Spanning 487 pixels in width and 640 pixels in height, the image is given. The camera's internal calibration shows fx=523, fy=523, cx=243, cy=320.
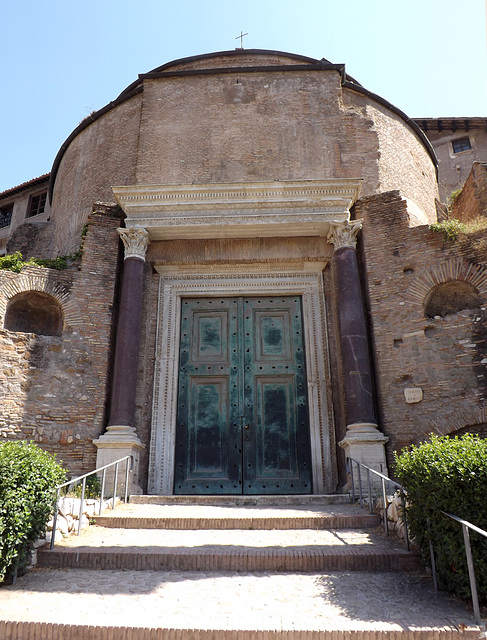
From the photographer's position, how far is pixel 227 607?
13.0 ft

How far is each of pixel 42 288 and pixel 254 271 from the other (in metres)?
4.04

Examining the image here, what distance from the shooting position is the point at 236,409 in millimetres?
9609

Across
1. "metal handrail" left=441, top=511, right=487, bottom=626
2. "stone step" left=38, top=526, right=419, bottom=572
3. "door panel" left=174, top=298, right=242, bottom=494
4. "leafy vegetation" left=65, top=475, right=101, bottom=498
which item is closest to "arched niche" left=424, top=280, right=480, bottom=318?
"door panel" left=174, top=298, right=242, bottom=494

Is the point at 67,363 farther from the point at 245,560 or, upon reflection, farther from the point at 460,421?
the point at 460,421

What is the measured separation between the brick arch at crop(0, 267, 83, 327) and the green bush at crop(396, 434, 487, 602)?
6.72 metres

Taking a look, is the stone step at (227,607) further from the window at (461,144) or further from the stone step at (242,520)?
the window at (461,144)

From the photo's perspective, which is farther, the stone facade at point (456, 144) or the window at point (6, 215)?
the window at point (6, 215)

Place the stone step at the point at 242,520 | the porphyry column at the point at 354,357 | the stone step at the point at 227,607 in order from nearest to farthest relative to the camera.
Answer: the stone step at the point at 227,607 < the stone step at the point at 242,520 < the porphyry column at the point at 354,357

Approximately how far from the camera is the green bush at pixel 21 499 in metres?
4.55

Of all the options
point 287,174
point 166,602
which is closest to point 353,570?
point 166,602

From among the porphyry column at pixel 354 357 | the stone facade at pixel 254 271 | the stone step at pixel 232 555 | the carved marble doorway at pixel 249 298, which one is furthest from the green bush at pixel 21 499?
the porphyry column at pixel 354 357

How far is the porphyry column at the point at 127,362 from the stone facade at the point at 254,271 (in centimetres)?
4

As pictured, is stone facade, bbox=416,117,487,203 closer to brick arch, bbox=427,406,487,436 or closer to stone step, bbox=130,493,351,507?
brick arch, bbox=427,406,487,436

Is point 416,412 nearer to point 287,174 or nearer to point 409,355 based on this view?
point 409,355
